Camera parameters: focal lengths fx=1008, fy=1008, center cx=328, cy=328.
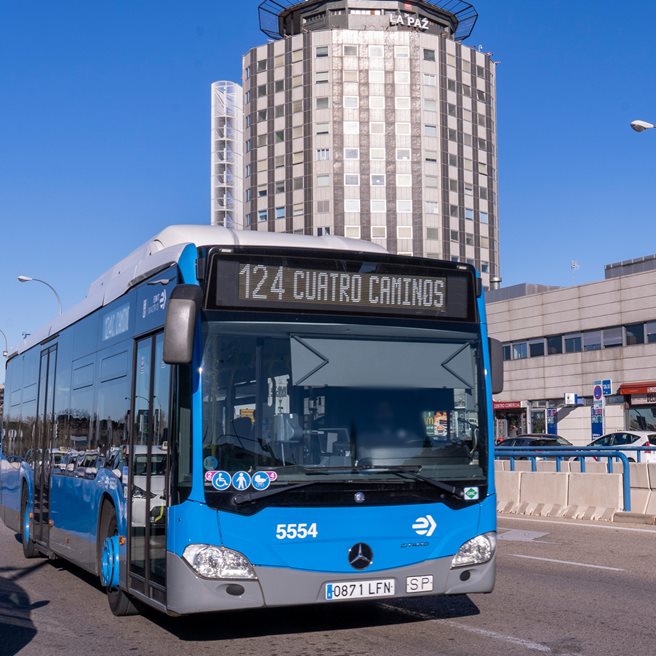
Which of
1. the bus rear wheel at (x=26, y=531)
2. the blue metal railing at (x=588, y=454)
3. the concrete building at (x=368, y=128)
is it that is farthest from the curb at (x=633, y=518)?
the concrete building at (x=368, y=128)

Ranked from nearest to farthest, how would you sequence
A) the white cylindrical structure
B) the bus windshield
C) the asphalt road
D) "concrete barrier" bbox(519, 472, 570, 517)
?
1. the bus windshield
2. the asphalt road
3. "concrete barrier" bbox(519, 472, 570, 517)
4. the white cylindrical structure

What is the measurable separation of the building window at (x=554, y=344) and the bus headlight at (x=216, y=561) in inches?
2055

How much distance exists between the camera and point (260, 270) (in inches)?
290

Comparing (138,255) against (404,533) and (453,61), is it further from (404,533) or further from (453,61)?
(453,61)

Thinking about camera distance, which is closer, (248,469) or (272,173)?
(248,469)

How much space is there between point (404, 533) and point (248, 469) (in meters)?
1.26

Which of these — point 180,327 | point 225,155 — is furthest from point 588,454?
point 225,155

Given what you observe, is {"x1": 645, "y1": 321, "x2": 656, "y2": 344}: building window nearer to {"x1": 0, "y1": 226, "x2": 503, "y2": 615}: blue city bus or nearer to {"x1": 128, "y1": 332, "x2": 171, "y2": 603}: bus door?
{"x1": 0, "y1": 226, "x2": 503, "y2": 615}: blue city bus

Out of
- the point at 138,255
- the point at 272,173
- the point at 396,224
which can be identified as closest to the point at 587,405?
the point at 396,224

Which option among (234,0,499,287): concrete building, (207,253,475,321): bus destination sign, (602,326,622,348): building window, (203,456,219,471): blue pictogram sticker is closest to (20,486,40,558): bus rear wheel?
(203,456,219,471): blue pictogram sticker

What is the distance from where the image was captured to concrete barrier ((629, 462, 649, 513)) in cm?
1762

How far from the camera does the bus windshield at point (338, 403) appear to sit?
22.7ft

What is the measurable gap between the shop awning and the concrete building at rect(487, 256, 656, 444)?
51 millimetres

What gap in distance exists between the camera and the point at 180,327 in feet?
22.1
